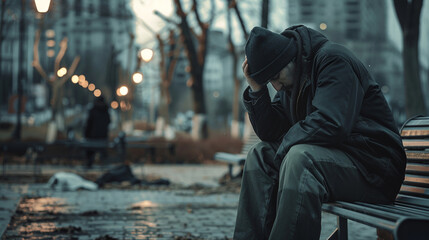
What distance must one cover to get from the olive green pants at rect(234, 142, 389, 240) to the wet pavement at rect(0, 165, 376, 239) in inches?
75.9

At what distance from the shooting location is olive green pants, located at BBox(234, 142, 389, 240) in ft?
9.51

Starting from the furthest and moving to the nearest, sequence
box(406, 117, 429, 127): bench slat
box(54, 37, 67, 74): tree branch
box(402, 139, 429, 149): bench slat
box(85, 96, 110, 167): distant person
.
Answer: box(54, 37, 67, 74): tree branch
box(85, 96, 110, 167): distant person
box(406, 117, 429, 127): bench slat
box(402, 139, 429, 149): bench slat

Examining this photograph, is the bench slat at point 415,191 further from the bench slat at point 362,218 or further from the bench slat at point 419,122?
the bench slat at point 362,218

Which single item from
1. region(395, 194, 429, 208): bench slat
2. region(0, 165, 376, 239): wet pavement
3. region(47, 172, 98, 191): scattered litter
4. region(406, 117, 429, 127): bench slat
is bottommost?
region(47, 172, 98, 191): scattered litter

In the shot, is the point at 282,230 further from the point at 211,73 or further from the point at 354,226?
the point at 211,73

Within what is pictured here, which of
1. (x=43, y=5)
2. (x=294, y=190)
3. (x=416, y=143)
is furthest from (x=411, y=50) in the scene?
(x=294, y=190)

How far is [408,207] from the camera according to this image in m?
3.29

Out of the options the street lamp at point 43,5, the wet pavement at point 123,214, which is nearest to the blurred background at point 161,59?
the street lamp at point 43,5

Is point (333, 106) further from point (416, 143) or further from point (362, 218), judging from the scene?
point (416, 143)

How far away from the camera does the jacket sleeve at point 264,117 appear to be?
369 centimetres

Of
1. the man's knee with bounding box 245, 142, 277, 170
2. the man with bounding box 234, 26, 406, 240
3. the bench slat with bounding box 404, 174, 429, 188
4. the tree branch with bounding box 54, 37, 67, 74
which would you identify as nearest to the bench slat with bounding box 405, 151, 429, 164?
the bench slat with bounding box 404, 174, 429, 188

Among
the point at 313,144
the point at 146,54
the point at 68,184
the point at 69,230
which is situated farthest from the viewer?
the point at 146,54

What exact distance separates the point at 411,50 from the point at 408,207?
353 inches

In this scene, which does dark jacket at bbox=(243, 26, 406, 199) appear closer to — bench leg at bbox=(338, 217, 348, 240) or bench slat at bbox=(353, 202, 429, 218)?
bench slat at bbox=(353, 202, 429, 218)
